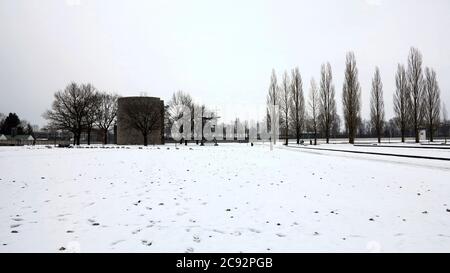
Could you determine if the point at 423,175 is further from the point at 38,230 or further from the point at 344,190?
the point at 38,230

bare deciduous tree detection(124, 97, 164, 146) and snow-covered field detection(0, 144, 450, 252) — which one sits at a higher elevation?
bare deciduous tree detection(124, 97, 164, 146)

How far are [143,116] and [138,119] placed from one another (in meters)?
1.06

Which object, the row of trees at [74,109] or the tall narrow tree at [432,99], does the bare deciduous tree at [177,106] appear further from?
the tall narrow tree at [432,99]

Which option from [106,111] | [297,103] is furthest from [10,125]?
[297,103]

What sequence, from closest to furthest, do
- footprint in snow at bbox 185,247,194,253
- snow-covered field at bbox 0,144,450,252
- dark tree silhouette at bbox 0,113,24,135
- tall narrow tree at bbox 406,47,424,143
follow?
footprint in snow at bbox 185,247,194,253, snow-covered field at bbox 0,144,450,252, tall narrow tree at bbox 406,47,424,143, dark tree silhouette at bbox 0,113,24,135

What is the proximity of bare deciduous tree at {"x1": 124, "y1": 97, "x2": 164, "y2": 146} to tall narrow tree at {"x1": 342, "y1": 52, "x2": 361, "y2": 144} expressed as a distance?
1260 inches

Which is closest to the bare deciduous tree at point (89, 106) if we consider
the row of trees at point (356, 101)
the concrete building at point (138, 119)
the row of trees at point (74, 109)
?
the row of trees at point (74, 109)

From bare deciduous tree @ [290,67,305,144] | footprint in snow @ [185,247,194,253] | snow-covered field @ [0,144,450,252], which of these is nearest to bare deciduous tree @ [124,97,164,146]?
bare deciduous tree @ [290,67,305,144]

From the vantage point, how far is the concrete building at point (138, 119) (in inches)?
1877

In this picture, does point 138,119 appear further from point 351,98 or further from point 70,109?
point 351,98

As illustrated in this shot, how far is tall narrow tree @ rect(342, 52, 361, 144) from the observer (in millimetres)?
42531

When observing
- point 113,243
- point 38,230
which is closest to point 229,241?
point 113,243

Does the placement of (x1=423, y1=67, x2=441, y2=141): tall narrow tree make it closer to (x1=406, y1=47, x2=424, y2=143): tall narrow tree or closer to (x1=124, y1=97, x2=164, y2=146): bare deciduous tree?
(x1=406, y1=47, x2=424, y2=143): tall narrow tree
